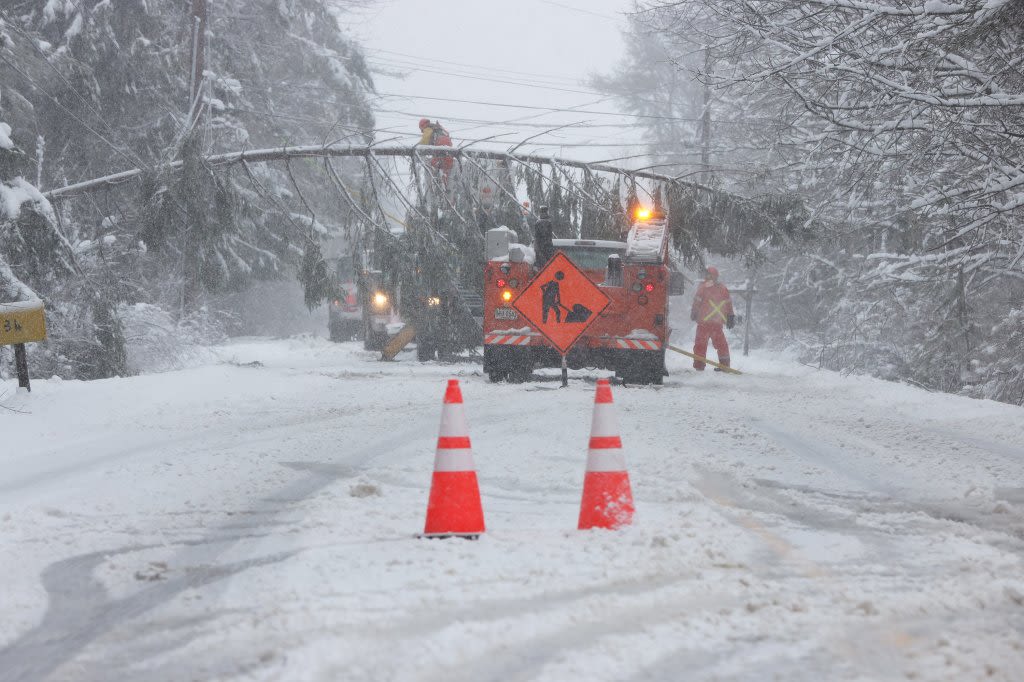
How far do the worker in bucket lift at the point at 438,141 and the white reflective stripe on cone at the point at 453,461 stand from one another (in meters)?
11.5

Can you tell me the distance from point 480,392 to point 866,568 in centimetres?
850

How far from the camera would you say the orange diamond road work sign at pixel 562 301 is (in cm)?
1211

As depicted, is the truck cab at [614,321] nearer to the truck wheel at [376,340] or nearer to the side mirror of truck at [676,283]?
the side mirror of truck at [676,283]

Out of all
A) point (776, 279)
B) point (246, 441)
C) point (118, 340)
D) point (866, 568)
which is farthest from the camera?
point (776, 279)

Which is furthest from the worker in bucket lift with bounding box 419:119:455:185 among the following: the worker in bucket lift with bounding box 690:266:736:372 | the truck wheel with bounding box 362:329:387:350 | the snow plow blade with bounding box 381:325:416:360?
the truck wheel with bounding box 362:329:387:350

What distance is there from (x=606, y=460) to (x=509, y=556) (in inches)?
35.7

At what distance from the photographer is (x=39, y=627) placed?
147 inches

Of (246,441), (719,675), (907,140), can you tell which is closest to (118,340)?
(246,441)

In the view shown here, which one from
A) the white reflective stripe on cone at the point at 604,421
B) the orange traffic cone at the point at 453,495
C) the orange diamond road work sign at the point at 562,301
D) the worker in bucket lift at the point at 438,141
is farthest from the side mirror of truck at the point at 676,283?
the orange traffic cone at the point at 453,495

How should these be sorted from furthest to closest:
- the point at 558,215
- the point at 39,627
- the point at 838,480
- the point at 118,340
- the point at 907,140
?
the point at 558,215 → the point at 118,340 → the point at 907,140 → the point at 838,480 → the point at 39,627

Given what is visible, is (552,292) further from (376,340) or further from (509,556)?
(376,340)

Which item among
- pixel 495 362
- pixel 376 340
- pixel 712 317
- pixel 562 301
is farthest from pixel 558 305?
pixel 376 340

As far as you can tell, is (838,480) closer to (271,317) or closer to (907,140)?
(907,140)

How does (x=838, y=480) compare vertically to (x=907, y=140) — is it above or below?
below
